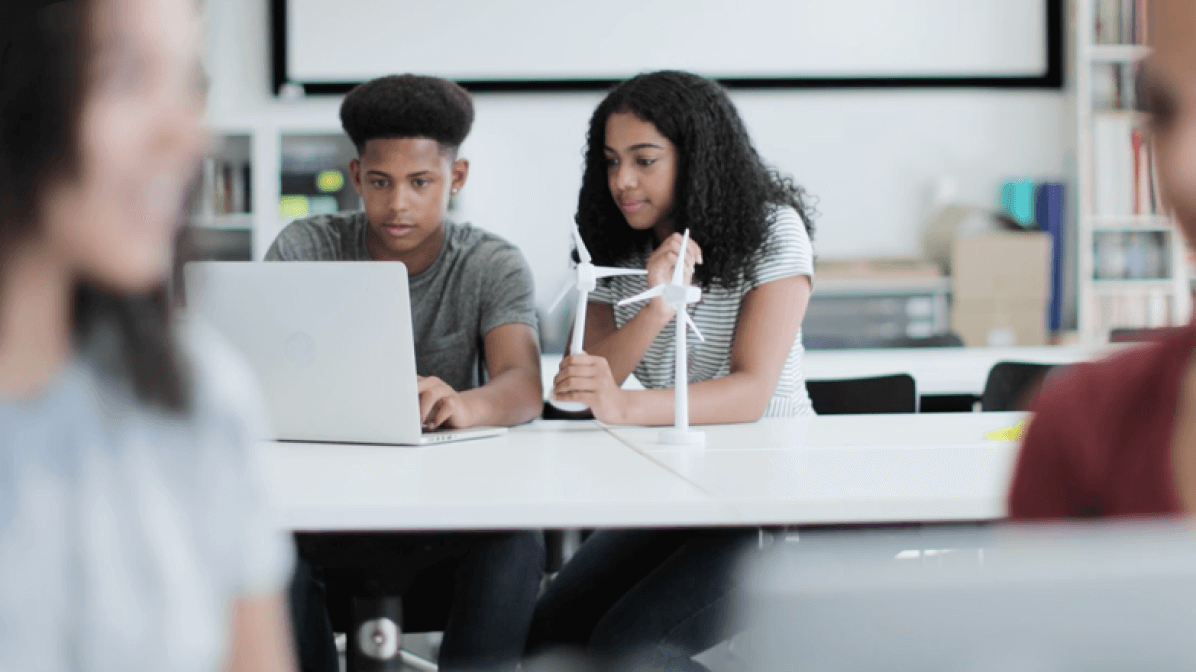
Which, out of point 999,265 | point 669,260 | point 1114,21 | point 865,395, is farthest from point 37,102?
point 1114,21

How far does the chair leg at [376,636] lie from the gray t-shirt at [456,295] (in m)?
0.68

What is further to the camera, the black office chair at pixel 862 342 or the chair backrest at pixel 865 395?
the black office chair at pixel 862 342

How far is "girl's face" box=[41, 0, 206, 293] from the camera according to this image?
44 cm

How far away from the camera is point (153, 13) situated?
0.46m

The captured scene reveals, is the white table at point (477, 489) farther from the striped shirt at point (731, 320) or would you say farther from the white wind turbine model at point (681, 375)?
the striped shirt at point (731, 320)

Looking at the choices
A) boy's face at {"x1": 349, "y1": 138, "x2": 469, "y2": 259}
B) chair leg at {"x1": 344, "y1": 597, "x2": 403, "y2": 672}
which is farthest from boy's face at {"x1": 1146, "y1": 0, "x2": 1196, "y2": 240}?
boy's face at {"x1": 349, "y1": 138, "x2": 469, "y2": 259}

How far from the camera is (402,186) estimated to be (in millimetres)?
1973

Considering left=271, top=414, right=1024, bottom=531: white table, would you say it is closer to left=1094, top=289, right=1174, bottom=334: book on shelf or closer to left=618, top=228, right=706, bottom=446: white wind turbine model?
left=618, top=228, right=706, bottom=446: white wind turbine model

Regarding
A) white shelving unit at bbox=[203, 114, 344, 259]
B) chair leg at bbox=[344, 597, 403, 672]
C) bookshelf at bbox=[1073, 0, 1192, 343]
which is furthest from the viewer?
bookshelf at bbox=[1073, 0, 1192, 343]

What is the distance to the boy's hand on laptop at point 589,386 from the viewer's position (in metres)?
1.69

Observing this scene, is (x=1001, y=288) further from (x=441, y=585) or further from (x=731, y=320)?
(x=441, y=585)

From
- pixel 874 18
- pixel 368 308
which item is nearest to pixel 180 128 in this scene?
pixel 368 308

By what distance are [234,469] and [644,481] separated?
0.78 meters

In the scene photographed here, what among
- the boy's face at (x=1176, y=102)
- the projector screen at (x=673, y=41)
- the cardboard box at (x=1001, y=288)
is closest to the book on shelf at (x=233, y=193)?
the projector screen at (x=673, y=41)
